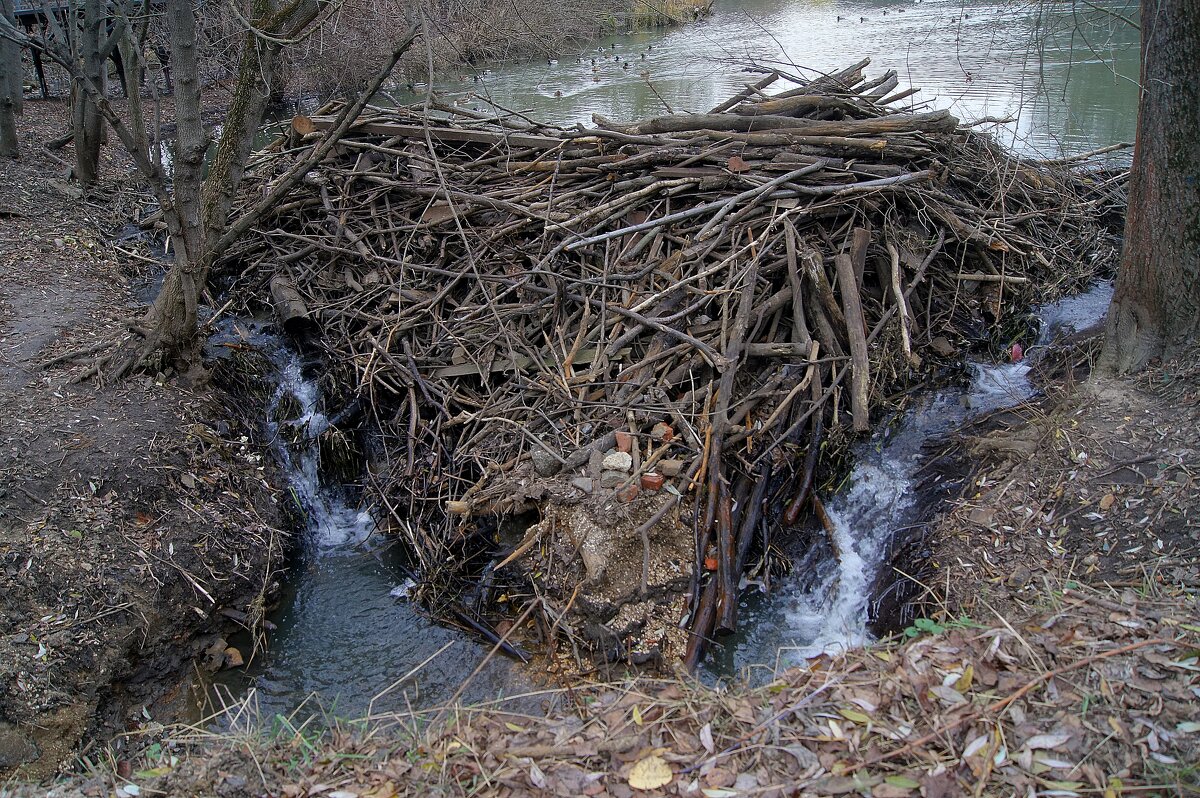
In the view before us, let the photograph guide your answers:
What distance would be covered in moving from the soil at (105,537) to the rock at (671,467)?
2.74 meters

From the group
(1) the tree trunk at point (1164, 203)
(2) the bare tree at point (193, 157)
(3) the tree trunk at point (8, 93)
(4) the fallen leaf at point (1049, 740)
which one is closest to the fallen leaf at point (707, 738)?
(4) the fallen leaf at point (1049, 740)

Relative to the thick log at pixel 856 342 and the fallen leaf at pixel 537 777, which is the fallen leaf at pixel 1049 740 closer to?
the fallen leaf at pixel 537 777

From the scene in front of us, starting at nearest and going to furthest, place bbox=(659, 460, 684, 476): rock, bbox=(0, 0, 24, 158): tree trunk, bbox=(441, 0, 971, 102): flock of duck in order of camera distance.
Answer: bbox=(659, 460, 684, 476): rock < bbox=(0, 0, 24, 158): tree trunk < bbox=(441, 0, 971, 102): flock of duck

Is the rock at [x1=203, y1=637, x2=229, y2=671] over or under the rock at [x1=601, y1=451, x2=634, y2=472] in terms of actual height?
under

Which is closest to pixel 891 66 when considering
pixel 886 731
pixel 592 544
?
pixel 592 544

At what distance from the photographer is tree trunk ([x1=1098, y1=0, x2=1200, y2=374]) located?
180 inches

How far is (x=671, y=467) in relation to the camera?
4.94m

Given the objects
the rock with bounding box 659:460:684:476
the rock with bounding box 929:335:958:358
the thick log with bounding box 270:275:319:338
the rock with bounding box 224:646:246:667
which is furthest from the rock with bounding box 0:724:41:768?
the rock with bounding box 929:335:958:358

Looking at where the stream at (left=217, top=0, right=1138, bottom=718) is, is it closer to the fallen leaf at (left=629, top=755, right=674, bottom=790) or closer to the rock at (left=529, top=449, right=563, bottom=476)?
the fallen leaf at (left=629, top=755, right=674, bottom=790)

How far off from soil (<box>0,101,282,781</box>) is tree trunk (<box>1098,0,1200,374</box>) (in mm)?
5806

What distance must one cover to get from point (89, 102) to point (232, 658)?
8431 mm

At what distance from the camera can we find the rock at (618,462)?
501cm

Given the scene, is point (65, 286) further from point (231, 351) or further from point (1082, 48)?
point (1082, 48)

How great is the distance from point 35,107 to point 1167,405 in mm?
17367
